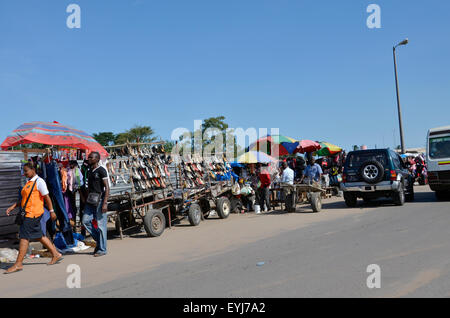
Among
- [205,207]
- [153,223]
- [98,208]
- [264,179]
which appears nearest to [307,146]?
[264,179]

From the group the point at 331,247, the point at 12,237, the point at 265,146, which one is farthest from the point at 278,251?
the point at 265,146

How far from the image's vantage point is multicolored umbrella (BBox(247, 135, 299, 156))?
715 inches

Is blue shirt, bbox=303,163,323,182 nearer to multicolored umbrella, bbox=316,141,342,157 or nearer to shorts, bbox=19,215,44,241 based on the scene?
multicolored umbrella, bbox=316,141,342,157

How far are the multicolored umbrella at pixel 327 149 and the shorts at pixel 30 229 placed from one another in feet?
53.6

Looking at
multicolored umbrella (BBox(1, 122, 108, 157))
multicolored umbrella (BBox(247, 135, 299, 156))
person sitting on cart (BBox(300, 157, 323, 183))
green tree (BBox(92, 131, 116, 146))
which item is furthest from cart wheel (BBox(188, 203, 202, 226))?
green tree (BBox(92, 131, 116, 146))

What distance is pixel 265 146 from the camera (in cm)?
1819

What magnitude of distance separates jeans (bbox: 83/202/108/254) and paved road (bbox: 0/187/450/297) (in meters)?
0.37

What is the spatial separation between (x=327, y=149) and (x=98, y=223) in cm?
1532

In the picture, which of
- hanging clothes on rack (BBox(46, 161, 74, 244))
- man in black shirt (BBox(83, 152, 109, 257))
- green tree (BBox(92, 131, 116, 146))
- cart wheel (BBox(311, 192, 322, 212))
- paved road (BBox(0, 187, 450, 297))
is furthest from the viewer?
green tree (BBox(92, 131, 116, 146))

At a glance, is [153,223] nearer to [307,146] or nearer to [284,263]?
[284,263]

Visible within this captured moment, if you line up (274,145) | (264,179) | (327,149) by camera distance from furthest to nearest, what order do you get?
(327,149), (274,145), (264,179)

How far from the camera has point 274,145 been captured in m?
18.5

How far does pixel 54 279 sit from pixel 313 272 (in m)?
4.08
